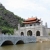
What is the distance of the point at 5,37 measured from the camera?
3600 cm

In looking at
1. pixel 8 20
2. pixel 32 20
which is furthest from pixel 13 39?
pixel 8 20

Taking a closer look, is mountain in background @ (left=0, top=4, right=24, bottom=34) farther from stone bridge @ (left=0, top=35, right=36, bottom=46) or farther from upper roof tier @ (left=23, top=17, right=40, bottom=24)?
stone bridge @ (left=0, top=35, right=36, bottom=46)

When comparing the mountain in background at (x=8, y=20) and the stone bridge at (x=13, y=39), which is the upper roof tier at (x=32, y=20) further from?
the mountain in background at (x=8, y=20)

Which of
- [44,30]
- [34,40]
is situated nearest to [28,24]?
[44,30]

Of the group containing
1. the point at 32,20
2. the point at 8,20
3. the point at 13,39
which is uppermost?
the point at 32,20

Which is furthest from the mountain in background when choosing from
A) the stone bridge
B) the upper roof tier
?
the stone bridge

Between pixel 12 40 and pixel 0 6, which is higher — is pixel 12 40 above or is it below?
below

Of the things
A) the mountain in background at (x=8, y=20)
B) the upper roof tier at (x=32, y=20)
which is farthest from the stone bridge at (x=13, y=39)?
the mountain in background at (x=8, y=20)

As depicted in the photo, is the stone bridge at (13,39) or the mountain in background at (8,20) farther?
the mountain in background at (8,20)

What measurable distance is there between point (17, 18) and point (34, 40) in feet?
145

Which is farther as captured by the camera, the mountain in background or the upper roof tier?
the mountain in background

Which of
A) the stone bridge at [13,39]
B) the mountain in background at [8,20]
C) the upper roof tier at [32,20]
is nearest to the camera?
the stone bridge at [13,39]

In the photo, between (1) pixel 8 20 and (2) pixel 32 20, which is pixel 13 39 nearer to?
(2) pixel 32 20

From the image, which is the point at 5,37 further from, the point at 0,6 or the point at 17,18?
Answer: the point at 0,6
